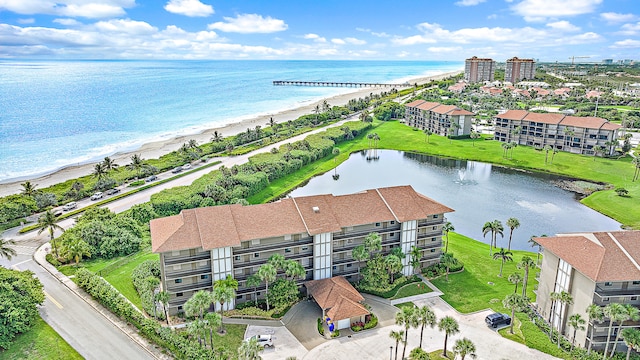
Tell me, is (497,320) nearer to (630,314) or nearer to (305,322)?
(630,314)

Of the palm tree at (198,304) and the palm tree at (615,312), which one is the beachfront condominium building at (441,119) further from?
the palm tree at (198,304)

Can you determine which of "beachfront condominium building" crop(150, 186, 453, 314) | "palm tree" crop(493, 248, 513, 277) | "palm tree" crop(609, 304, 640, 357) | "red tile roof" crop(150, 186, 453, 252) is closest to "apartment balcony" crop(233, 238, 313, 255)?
"beachfront condominium building" crop(150, 186, 453, 314)

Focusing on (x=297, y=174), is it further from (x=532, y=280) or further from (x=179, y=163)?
(x=532, y=280)

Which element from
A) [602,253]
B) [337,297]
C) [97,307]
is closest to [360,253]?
[337,297]

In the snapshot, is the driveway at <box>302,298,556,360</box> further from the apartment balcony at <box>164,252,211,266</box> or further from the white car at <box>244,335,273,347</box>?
the apartment balcony at <box>164,252,211,266</box>

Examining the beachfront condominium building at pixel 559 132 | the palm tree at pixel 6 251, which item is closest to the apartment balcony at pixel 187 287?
the palm tree at pixel 6 251

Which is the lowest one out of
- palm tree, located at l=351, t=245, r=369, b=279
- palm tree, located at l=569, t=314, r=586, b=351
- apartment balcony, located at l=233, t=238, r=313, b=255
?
palm tree, located at l=569, t=314, r=586, b=351
